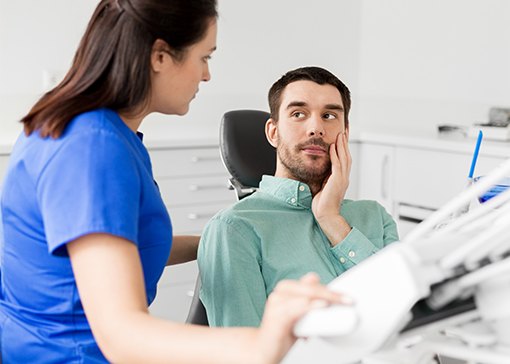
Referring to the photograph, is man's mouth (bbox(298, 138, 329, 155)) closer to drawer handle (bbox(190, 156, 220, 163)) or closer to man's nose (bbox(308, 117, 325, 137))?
man's nose (bbox(308, 117, 325, 137))

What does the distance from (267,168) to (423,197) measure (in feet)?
5.27

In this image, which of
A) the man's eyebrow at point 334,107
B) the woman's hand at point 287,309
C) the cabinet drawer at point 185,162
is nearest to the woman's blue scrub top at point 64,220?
the woman's hand at point 287,309

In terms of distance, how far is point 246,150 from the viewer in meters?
2.23

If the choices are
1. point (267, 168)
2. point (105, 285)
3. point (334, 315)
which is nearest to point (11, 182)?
point (105, 285)

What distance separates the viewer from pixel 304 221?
188 cm

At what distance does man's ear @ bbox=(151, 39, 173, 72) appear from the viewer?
1.18 meters

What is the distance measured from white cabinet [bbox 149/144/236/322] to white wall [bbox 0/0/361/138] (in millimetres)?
135

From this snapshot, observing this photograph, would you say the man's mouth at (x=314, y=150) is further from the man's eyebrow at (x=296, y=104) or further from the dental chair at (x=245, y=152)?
the dental chair at (x=245, y=152)

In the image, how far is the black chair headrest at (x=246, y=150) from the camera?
87.1 inches

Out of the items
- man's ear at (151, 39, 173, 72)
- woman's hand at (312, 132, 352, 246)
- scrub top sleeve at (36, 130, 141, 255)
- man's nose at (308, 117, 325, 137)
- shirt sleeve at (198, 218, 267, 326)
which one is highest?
man's ear at (151, 39, 173, 72)

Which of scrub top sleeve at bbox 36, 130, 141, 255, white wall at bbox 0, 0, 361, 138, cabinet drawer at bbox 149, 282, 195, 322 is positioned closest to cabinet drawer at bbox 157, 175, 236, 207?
white wall at bbox 0, 0, 361, 138

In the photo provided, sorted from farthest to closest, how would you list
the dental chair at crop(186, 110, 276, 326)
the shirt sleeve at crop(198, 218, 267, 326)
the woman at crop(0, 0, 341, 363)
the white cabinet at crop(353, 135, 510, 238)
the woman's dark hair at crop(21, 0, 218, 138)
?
1. the white cabinet at crop(353, 135, 510, 238)
2. the dental chair at crop(186, 110, 276, 326)
3. the shirt sleeve at crop(198, 218, 267, 326)
4. the woman's dark hair at crop(21, 0, 218, 138)
5. the woman at crop(0, 0, 341, 363)

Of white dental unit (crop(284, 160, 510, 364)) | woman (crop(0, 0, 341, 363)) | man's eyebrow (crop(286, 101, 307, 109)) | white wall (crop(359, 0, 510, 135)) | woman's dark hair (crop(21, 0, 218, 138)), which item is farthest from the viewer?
white wall (crop(359, 0, 510, 135))

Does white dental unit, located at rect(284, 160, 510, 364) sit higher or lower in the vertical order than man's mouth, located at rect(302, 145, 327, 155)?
higher
